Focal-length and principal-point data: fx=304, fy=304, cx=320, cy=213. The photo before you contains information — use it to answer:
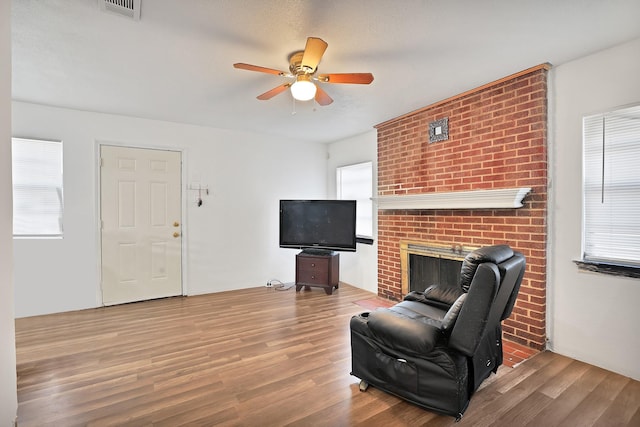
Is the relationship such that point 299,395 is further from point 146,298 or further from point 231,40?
point 146,298

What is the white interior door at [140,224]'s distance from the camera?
385 cm

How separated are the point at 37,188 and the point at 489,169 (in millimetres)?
4883

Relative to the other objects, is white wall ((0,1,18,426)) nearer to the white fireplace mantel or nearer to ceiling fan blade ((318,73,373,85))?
ceiling fan blade ((318,73,373,85))

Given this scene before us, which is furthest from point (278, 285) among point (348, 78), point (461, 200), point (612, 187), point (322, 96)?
point (612, 187)

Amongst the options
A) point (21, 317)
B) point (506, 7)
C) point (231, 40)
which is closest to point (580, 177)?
point (506, 7)

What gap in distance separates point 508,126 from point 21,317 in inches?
215

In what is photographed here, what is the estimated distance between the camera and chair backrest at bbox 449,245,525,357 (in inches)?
63.2

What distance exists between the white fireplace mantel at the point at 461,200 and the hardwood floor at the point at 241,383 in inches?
51.0

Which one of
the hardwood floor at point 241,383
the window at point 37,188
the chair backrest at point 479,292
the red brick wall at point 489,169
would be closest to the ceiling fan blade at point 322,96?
the red brick wall at point 489,169

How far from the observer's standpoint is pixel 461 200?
9.77ft

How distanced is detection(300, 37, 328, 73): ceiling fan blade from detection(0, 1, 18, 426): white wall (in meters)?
1.51

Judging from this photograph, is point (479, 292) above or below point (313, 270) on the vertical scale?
above

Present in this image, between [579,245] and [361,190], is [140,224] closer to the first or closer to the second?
[361,190]

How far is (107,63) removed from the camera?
8.00 feet
